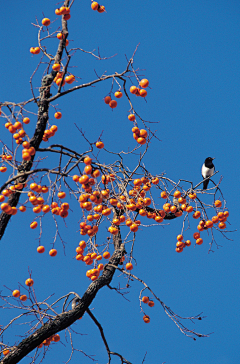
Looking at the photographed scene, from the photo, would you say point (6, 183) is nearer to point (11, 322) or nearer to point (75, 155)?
point (75, 155)

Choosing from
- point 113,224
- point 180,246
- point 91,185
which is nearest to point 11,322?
point 113,224

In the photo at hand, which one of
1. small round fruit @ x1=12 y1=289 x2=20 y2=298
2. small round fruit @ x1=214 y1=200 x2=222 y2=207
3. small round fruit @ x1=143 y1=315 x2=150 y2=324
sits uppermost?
small round fruit @ x1=214 y1=200 x2=222 y2=207

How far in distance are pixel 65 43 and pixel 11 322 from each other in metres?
2.87

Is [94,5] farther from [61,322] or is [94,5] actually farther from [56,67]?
[61,322]

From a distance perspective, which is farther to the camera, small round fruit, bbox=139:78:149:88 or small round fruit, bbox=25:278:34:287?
small round fruit, bbox=25:278:34:287

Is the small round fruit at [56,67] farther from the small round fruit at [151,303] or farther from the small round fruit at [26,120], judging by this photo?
the small round fruit at [151,303]

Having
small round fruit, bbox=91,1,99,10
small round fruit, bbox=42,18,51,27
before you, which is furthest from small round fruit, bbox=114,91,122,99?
small round fruit, bbox=42,18,51,27

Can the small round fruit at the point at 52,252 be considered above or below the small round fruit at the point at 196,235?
below

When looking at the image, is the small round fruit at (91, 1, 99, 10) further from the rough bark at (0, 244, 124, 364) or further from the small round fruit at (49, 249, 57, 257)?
the rough bark at (0, 244, 124, 364)

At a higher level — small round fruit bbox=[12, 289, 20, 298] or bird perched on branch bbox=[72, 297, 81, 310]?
bird perched on branch bbox=[72, 297, 81, 310]

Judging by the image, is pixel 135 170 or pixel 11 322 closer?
pixel 11 322

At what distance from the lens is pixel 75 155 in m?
3.02

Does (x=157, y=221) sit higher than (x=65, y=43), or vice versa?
(x=65, y=43)

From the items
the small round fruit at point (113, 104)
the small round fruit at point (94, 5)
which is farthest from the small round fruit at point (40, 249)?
the small round fruit at point (94, 5)
